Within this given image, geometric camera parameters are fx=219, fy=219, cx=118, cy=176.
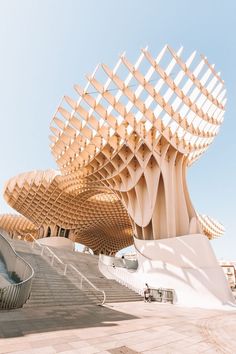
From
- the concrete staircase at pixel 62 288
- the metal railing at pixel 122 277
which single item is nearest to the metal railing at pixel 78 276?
the concrete staircase at pixel 62 288

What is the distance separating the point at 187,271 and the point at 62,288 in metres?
8.41

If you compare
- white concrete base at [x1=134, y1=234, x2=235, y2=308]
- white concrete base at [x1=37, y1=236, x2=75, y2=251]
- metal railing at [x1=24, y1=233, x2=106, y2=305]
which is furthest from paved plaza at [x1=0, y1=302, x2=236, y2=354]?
white concrete base at [x1=37, y1=236, x2=75, y2=251]

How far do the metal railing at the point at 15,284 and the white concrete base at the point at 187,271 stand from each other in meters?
9.00

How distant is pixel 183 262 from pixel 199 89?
13.2 meters

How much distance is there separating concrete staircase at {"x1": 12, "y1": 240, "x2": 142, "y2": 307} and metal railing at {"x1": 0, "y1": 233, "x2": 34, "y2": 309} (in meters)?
0.65

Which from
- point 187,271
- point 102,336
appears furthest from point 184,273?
point 102,336

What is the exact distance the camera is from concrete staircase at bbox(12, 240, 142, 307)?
9.82 metres

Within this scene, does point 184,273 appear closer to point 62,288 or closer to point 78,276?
point 78,276

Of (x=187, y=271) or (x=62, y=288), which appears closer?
(x=62, y=288)

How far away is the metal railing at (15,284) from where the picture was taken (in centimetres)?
768

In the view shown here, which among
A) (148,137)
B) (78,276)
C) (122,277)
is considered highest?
(148,137)

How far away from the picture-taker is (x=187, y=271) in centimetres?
1484

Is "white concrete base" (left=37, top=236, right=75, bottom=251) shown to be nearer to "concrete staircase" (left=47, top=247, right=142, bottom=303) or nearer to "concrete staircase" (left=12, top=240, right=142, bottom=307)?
"concrete staircase" (left=47, top=247, right=142, bottom=303)

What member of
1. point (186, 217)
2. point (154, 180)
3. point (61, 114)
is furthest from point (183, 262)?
point (61, 114)
